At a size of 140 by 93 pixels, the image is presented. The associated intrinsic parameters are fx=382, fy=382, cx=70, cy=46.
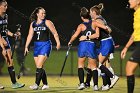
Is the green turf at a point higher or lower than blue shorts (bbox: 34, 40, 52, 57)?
lower

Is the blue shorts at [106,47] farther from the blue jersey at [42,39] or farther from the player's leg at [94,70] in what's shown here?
the blue jersey at [42,39]

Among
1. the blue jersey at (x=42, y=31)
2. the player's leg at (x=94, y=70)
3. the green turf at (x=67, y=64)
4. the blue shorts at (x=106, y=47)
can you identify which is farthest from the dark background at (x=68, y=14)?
the player's leg at (x=94, y=70)

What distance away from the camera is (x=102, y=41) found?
911cm

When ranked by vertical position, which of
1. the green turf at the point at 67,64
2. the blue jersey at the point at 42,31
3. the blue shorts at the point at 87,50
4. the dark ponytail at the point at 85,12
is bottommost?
the green turf at the point at 67,64

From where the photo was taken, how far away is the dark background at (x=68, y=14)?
16656 mm

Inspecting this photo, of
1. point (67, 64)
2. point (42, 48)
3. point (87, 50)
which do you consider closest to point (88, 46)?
point (87, 50)

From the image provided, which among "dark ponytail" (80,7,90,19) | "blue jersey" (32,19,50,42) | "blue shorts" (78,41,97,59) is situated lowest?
"blue shorts" (78,41,97,59)

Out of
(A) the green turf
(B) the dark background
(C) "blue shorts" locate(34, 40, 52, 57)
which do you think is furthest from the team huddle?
(B) the dark background

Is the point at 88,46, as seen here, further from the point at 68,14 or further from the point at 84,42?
the point at 68,14

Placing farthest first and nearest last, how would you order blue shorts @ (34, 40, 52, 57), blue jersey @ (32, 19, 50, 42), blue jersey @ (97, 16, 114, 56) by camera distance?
blue jersey @ (97, 16, 114, 56) < blue jersey @ (32, 19, 50, 42) < blue shorts @ (34, 40, 52, 57)

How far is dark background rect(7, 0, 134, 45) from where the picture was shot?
16.7 m

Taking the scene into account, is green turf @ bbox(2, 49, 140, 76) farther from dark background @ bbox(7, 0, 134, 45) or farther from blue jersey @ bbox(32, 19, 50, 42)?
blue jersey @ bbox(32, 19, 50, 42)

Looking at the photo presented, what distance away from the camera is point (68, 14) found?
58.7ft

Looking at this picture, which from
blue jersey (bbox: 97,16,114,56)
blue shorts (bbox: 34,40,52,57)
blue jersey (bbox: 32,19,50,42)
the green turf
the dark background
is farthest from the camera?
the dark background
